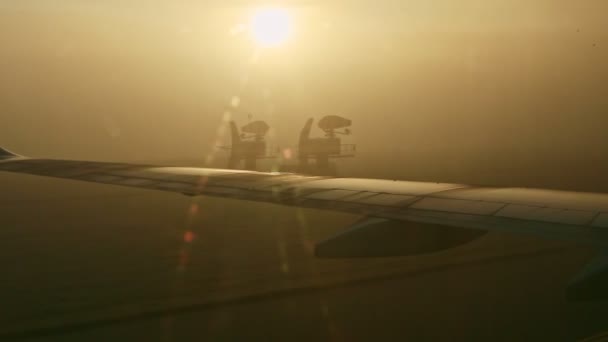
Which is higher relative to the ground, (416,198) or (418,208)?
(416,198)

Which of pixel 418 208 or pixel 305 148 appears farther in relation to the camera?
pixel 305 148

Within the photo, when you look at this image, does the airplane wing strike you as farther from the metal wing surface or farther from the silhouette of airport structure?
the silhouette of airport structure

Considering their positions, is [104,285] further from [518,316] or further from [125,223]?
[125,223]

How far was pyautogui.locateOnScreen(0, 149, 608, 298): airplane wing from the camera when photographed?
617 cm

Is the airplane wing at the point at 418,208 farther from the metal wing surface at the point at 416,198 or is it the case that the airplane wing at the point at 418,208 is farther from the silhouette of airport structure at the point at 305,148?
the silhouette of airport structure at the point at 305,148

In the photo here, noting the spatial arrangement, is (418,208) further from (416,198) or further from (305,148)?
(305,148)

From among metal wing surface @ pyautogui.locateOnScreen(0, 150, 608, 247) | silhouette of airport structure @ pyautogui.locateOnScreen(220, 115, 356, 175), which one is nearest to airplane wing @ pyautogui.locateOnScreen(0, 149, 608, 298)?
metal wing surface @ pyautogui.locateOnScreen(0, 150, 608, 247)

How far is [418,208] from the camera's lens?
304 inches

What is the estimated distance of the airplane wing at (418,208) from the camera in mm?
6168

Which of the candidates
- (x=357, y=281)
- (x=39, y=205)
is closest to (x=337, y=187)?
(x=357, y=281)

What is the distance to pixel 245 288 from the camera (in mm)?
10742

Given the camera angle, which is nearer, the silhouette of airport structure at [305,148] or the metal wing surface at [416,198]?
the metal wing surface at [416,198]

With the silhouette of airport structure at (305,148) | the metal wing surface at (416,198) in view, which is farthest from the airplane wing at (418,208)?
the silhouette of airport structure at (305,148)

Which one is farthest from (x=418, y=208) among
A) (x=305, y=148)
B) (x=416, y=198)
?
(x=305, y=148)
